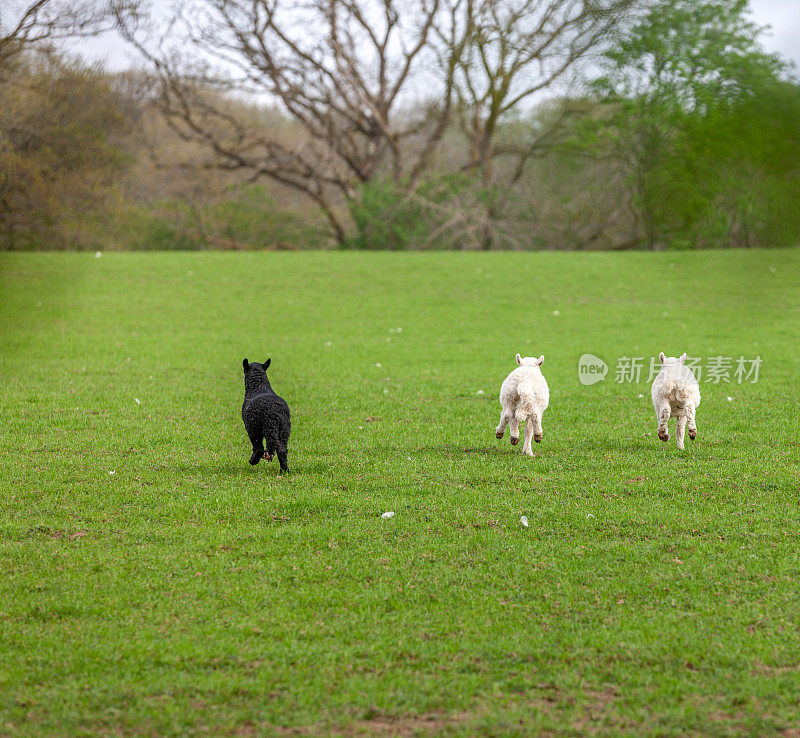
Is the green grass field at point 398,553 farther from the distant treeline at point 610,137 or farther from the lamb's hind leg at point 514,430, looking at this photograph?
the lamb's hind leg at point 514,430

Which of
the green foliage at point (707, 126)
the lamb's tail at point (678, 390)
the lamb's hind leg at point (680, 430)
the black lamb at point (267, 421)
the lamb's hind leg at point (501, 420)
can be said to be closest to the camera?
the green foliage at point (707, 126)

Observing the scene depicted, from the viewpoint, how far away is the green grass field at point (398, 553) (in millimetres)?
3426

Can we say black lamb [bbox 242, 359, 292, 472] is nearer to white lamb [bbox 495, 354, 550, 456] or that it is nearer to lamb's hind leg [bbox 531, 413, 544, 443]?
white lamb [bbox 495, 354, 550, 456]

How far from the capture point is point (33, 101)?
192cm

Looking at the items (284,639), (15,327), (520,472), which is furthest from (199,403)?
(15,327)

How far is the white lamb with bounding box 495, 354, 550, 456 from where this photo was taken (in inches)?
288

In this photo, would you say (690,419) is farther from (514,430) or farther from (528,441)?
(514,430)

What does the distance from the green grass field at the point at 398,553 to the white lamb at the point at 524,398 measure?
401 millimetres

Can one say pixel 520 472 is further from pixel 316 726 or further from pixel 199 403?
pixel 199 403

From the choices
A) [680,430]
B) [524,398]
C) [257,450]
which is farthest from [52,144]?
[680,430]

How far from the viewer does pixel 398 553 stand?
5523 millimetres

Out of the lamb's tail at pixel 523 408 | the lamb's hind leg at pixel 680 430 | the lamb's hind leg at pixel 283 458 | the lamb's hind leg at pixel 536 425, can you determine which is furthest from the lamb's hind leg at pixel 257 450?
the lamb's hind leg at pixel 680 430

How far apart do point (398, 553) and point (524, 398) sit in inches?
89.8

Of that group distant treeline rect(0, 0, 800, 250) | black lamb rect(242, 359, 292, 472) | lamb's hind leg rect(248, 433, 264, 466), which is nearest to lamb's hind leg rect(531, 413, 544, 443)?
black lamb rect(242, 359, 292, 472)
